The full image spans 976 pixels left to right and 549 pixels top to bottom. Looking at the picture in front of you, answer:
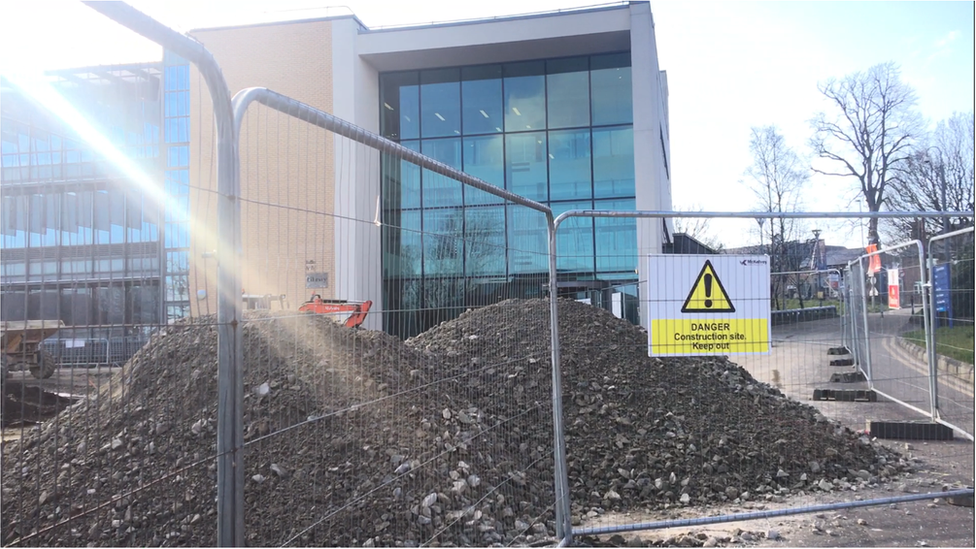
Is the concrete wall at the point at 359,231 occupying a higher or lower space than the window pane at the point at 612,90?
lower

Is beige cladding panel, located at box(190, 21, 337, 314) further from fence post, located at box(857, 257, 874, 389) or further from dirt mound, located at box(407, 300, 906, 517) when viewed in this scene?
fence post, located at box(857, 257, 874, 389)

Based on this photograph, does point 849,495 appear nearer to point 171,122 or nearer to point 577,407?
point 577,407

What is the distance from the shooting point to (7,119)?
2.17 m

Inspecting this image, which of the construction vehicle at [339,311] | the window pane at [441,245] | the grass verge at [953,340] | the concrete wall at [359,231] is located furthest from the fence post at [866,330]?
the concrete wall at [359,231]

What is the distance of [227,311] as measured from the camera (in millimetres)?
2250

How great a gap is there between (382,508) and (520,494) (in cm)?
127

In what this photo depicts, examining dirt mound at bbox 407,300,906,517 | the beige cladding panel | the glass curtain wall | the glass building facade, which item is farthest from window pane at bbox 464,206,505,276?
the glass building facade

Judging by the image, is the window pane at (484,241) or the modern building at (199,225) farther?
the window pane at (484,241)

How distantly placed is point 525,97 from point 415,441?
16.7 m

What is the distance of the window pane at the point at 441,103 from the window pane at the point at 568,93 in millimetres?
2733

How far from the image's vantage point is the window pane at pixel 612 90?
19.6 metres

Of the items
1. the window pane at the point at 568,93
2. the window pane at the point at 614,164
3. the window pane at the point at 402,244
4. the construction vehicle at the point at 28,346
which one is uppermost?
the window pane at the point at 568,93

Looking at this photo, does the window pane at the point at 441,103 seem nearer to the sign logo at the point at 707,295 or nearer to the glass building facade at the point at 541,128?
the glass building facade at the point at 541,128

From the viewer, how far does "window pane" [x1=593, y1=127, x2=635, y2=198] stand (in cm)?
1938
